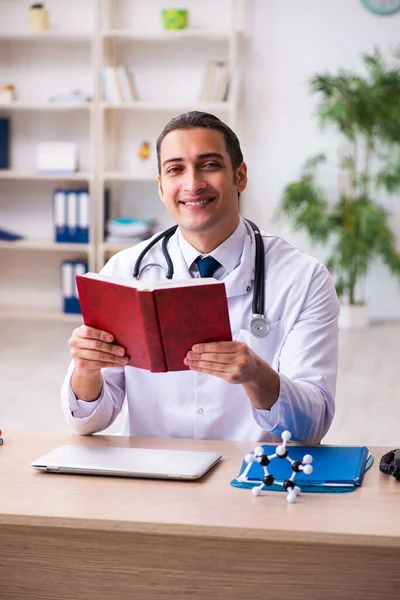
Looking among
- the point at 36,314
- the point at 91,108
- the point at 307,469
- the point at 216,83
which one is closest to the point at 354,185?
the point at 216,83

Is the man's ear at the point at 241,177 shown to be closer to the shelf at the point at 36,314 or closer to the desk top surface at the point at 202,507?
the desk top surface at the point at 202,507

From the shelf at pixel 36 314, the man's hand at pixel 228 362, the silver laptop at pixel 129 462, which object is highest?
the man's hand at pixel 228 362

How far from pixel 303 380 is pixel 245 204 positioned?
4.81 metres

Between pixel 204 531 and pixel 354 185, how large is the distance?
4980mm

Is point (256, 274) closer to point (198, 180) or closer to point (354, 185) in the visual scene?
point (198, 180)

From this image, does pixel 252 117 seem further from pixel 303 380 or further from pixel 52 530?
pixel 52 530

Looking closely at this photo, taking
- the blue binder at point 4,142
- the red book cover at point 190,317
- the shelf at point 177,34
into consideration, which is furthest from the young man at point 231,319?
the blue binder at point 4,142

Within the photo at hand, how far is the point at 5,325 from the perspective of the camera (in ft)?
20.4

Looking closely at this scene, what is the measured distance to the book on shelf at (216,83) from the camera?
19.9 feet

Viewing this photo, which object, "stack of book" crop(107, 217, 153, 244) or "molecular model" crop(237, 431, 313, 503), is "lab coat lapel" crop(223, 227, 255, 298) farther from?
"stack of book" crop(107, 217, 153, 244)

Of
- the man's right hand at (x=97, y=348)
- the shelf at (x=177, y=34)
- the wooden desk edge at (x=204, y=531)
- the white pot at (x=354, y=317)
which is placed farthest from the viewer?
the white pot at (x=354, y=317)

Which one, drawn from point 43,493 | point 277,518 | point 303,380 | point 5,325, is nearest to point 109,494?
point 43,493

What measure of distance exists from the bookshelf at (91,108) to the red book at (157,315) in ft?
15.2

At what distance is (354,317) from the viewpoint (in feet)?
20.3
